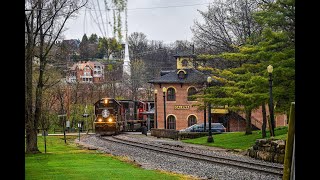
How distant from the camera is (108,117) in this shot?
30.2 meters

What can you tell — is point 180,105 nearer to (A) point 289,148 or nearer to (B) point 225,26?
(B) point 225,26

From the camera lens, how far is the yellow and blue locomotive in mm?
28853

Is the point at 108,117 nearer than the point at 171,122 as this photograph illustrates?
Yes

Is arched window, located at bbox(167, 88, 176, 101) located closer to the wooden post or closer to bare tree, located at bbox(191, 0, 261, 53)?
bare tree, located at bbox(191, 0, 261, 53)

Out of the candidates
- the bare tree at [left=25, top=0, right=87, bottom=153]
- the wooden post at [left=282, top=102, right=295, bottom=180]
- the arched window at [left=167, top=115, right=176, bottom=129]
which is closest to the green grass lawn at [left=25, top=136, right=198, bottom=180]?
the bare tree at [left=25, top=0, right=87, bottom=153]

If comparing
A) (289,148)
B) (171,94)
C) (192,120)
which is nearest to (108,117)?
(171,94)

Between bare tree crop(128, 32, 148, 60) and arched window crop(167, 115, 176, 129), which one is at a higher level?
bare tree crop(128, 32, 148, 60)

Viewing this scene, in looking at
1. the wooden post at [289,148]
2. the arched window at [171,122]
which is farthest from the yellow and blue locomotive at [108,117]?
the wooden post at [289,148]

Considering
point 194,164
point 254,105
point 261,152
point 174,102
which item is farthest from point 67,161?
point 174,102
